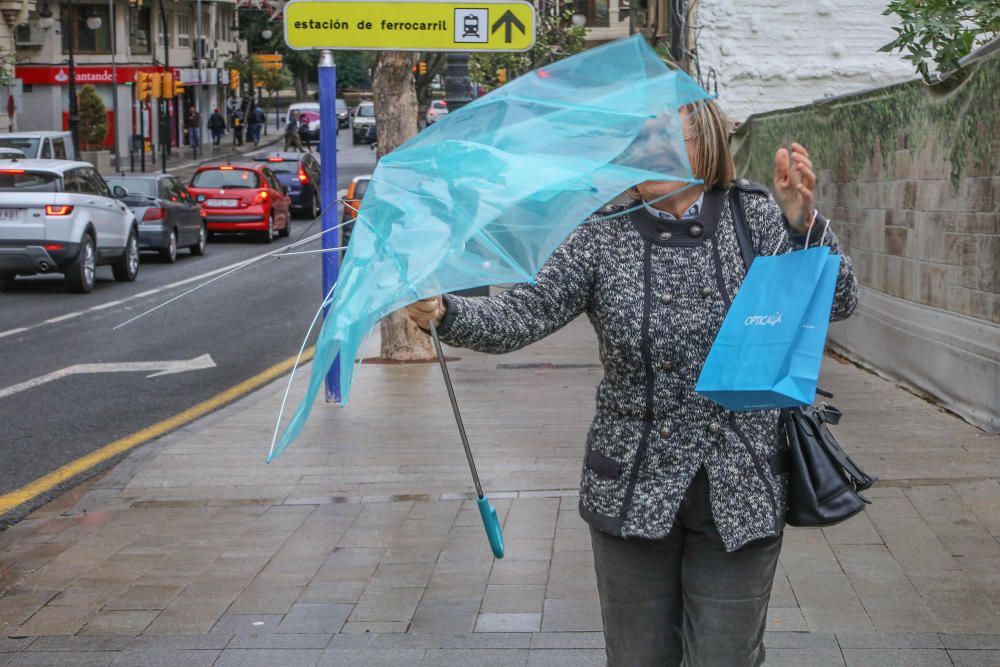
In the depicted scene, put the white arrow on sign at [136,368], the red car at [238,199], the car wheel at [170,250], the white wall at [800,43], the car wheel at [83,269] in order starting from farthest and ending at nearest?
1. the red car at [238,199]
2. the car wheel at [170,250]
3. the car wheel at [83,269]
4. the white wall at [800,43]
5. the white arrow on sign at [136,368]

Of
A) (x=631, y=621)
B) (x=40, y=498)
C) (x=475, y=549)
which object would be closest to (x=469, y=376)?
(x=40, y=498)

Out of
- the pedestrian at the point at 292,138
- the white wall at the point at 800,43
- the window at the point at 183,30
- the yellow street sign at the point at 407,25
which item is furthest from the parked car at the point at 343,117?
the yellow street sign at the point at 407,25

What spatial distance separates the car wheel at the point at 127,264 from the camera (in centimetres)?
2105

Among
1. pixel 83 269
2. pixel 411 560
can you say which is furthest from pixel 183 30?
pixel 411 560

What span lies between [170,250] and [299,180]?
11191mm

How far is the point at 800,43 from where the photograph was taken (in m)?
17.5

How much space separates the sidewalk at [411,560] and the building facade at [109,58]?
42.2 m

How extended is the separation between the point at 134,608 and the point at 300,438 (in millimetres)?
3634

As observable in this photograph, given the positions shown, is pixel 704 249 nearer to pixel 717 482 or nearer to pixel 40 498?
pixel 717 482

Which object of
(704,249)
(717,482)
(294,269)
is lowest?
(294,269)

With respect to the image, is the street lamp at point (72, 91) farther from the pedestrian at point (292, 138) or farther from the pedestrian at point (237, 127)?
the pedestrian at point (237, 127)

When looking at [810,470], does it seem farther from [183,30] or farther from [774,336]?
[183,30]

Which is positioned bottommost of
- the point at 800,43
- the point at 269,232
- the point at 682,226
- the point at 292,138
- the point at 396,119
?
the point at 269,232

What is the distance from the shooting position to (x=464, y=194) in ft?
10.8
